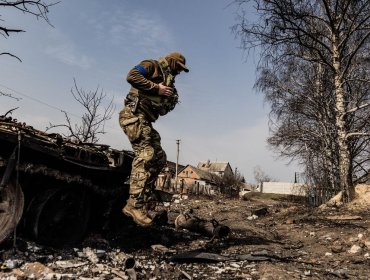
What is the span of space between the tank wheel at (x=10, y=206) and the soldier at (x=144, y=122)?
1.32 meters

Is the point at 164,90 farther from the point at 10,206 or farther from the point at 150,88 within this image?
the point at 10,206

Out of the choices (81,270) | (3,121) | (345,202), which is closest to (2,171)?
(3,121)

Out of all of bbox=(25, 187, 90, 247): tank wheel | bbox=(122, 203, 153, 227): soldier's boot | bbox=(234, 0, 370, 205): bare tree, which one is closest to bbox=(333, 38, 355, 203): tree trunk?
bbox=(234, 0, 370, 205): bare tree

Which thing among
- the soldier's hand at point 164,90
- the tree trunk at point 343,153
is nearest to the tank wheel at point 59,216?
the soldier's hand at point 164,90

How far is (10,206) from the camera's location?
15.3 feet

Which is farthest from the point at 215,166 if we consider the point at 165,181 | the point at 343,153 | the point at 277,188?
the point at 343,153

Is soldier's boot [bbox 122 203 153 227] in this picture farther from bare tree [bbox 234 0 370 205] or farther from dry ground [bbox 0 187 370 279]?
bare tree [bbox 234 0 370 205]

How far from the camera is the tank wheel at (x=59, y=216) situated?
5020 mm

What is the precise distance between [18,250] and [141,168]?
1771 millimetres

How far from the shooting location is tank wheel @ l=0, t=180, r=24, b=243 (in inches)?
181

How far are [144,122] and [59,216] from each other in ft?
5.39

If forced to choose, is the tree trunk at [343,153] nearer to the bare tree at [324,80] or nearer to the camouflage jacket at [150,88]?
the bare tree at [324,80]

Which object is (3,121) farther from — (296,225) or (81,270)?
(296,225)

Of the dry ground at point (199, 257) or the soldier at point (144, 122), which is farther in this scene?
the soldier at point (144, 122)
